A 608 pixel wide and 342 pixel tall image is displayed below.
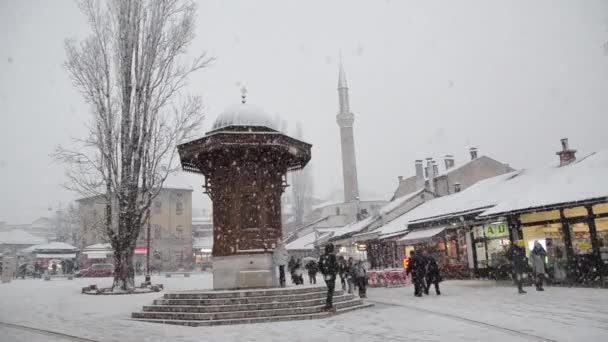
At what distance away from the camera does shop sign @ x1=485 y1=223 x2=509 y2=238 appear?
19642 mm

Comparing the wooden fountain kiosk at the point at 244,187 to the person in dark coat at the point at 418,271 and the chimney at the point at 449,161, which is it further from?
the chimney at the point at 449,161

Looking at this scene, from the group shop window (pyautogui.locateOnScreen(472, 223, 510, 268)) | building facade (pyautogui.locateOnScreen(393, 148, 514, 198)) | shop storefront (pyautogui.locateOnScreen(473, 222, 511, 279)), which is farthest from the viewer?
building facade (pyautogui.locateOnScreen(393, 148, 514, 198))

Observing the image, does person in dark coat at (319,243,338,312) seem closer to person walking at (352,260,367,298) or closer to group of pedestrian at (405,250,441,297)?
group of pedestrian at (405,250,441,297)

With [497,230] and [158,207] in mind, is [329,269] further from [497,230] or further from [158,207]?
[158,207]

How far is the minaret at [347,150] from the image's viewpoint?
55.2 m

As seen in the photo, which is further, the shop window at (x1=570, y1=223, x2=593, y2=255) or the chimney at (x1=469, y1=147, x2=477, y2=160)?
the chimney at (x1=469, y1=147, x2=477, y2=160)

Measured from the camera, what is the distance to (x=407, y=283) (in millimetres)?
20500

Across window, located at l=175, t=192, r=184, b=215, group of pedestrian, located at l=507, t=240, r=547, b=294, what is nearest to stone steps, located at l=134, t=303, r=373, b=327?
group of pedestrian, located at l=507, t=240, r=547, b=294

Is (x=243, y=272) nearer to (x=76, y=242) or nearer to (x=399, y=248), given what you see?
(x=399, y=248)

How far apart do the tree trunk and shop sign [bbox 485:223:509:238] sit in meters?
14.7

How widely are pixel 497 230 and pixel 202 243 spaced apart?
1785 inches

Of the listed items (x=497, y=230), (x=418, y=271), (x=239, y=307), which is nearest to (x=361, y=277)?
(x=418, y=271)

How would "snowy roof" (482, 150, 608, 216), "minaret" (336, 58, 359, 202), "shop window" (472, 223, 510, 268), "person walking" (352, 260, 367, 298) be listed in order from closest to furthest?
"snowy roof" (482, 150, 608, 216)
"person walking" (352, 260, 367, 298)
"shop window" (472, 223, 510, 268)
"minaret" (336, 58, 359, 202)

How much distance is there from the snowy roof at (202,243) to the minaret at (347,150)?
17622 millimetres
